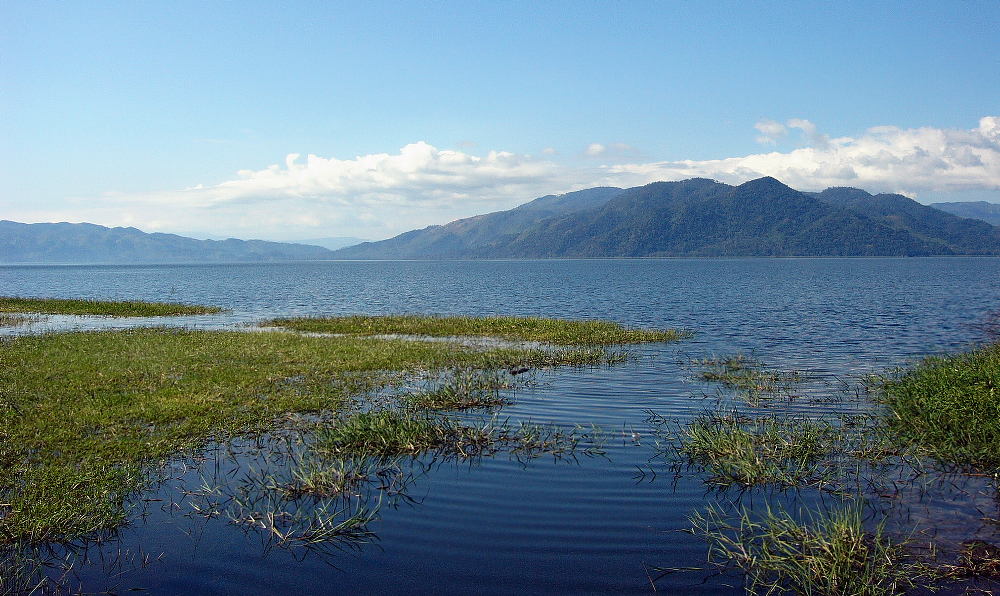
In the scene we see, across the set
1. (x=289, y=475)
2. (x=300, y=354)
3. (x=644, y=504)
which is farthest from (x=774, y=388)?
(x=300, y=354)

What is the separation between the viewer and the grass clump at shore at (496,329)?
38.4 metres

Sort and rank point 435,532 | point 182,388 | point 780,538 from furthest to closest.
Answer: point 182,388, point 435,532, point 780,538

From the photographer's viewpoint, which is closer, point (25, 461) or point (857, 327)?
point (25, 461)

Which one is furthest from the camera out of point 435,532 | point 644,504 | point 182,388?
point 182,388

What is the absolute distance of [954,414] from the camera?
16125mm

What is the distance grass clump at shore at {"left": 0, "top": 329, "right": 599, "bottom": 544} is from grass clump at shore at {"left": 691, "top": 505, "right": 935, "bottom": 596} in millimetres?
10674

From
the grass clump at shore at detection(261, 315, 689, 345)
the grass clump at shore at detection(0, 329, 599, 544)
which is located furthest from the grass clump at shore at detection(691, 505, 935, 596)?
the grass clump at shore at detection(261, 315, 689, 345)

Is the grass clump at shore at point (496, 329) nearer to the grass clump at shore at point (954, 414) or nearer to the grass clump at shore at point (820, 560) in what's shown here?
the grass clump at shore at point (954, 414)

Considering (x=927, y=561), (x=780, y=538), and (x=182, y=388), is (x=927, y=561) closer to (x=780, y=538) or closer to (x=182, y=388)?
(x=780, y=538)

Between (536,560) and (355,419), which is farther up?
(355,419)

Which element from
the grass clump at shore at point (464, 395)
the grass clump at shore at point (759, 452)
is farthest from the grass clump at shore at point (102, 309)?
the grass clump at shore at point (759, 452)

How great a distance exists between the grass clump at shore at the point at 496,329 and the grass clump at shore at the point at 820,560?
1007 inches

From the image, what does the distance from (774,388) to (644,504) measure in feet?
42.5

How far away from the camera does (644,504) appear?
13164mm
